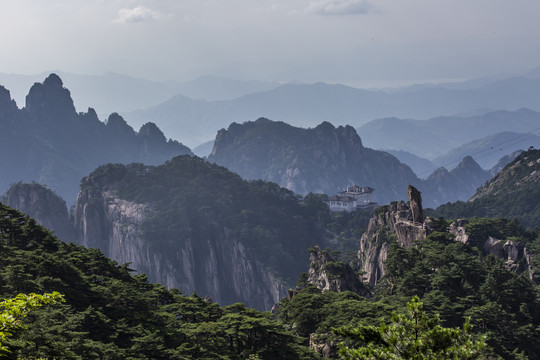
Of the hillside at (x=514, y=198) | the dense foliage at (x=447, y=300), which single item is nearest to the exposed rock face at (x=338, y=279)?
Answer: the dense foliage at (x=447, y=300)

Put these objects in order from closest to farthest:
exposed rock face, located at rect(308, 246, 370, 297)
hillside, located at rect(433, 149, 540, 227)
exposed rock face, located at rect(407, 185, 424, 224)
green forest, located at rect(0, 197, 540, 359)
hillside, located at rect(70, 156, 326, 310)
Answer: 1. green forest, located at rect(0, 197, 540, 359)
2. exposed rock face, located at rect(308, 246, 370, 297)
3. exposed rock face, located at rect(407, 185, 424, 224)
4. hillside, located at rect(433, 149, 540, 227)
5. hillside, located at rect(70, 156, 326, 310)

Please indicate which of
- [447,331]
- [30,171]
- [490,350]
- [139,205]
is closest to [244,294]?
[139,205]

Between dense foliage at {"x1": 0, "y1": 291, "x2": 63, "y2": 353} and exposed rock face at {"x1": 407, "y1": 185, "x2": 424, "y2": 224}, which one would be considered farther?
exposed rock face at {"x1": 407, "y1": 185, "x2": 424, "y2": 224}

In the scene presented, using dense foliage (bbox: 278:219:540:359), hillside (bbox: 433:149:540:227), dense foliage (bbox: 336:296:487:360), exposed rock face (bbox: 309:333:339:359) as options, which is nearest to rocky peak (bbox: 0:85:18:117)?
hillside (bbox: 433:149:540:227)

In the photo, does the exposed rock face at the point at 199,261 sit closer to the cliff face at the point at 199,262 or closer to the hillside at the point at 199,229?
the cliff face at the point at 199,262

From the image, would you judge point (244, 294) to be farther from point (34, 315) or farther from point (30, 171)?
point (30, 171)

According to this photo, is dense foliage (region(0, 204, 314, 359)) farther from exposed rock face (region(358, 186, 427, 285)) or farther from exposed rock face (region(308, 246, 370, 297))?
exposed rock face (region(358, 186, 427, 285))

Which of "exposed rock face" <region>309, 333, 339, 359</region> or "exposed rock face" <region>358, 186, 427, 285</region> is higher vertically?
"exposed rock face" <region>358, 186, 427, 285</region>
